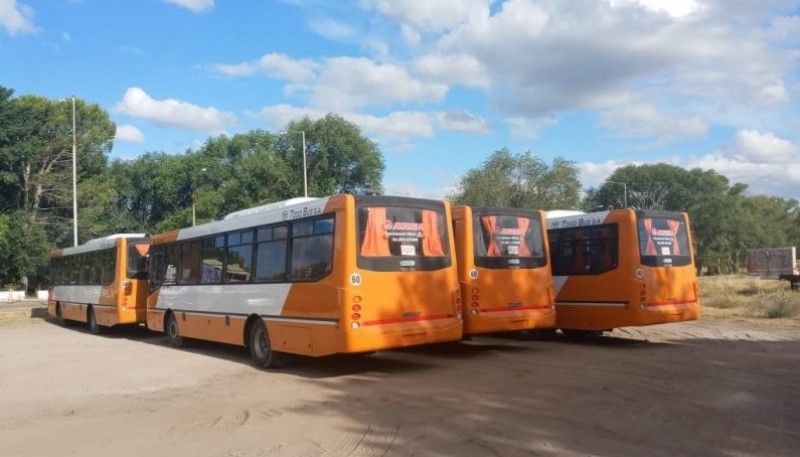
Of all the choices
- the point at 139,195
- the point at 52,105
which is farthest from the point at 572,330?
the point at 139,195

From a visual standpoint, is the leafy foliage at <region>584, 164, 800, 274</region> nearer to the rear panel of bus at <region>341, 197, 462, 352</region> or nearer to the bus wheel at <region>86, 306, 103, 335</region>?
the bus wheel at <region>86, 306, 103, 335</region>

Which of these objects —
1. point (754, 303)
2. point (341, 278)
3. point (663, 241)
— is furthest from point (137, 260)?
point (754, 303)

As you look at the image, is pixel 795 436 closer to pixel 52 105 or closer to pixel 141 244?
pixel 141 244

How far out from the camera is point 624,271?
45.3 feet

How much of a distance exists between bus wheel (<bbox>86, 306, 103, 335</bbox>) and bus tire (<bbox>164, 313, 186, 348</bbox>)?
5.76 metres

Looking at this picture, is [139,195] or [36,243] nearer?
[36,243]

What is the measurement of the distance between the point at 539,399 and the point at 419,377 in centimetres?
257

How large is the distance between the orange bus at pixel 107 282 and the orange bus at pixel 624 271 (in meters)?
11.6

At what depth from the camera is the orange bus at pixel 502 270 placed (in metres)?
12.5

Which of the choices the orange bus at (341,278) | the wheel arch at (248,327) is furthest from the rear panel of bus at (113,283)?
the wheel arch at (248,327)

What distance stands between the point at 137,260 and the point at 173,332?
3852 millimetres

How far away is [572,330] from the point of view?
15492 mm

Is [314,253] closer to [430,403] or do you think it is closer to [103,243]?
[430,403]

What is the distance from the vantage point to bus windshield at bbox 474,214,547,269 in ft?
42.2
